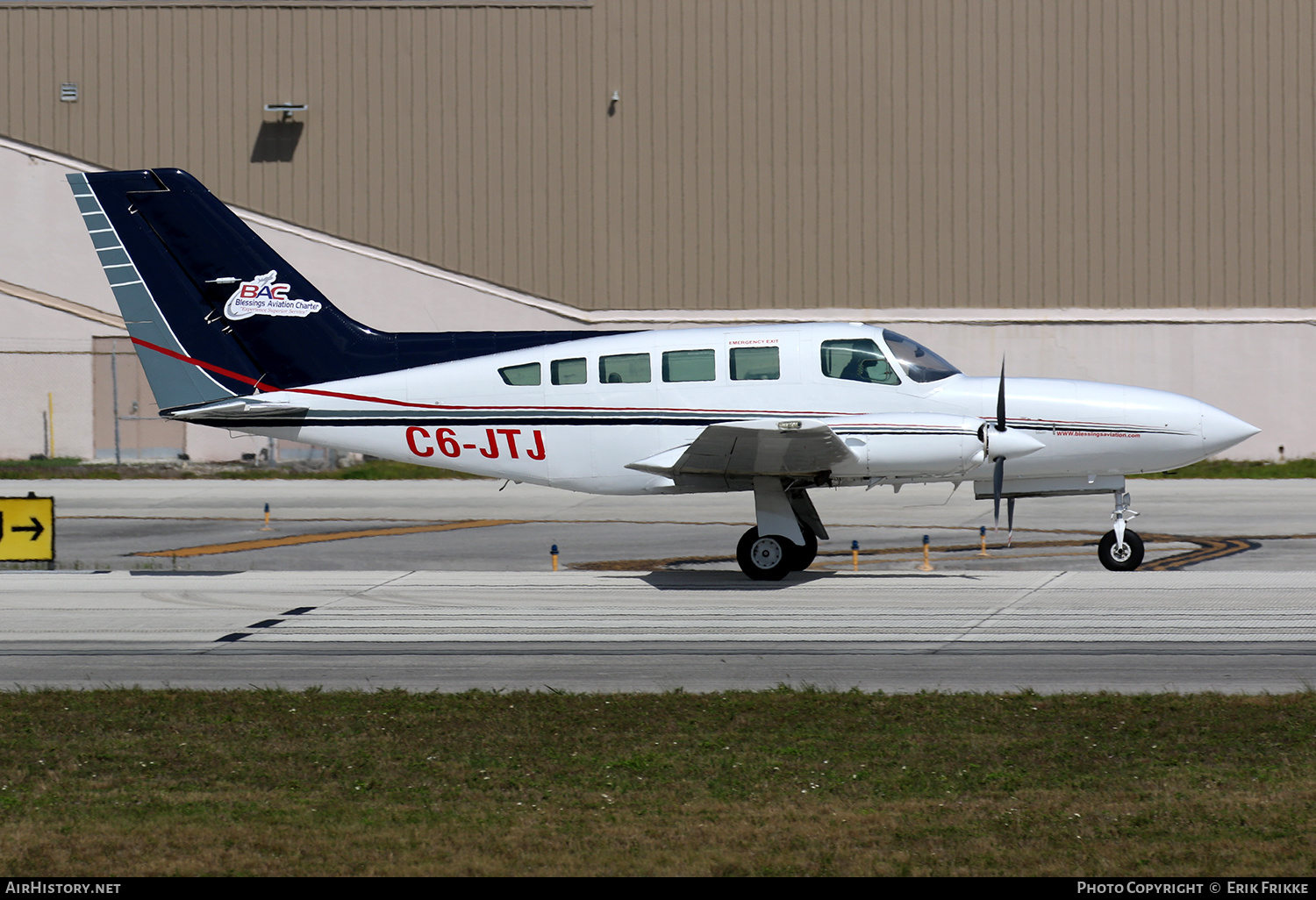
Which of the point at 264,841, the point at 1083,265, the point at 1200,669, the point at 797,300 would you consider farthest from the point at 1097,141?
the point at 264,841

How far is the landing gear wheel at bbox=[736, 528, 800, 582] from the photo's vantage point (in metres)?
16.1

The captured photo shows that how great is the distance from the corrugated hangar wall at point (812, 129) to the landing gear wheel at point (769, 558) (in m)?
22.5

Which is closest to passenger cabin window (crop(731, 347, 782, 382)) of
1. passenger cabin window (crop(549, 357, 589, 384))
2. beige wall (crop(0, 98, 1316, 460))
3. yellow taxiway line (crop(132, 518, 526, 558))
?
passenger cabin window (crop(549, 357, 589, 384))

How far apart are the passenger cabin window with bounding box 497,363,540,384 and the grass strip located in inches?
262

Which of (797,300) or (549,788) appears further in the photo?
(797,300)

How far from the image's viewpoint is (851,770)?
804 cm

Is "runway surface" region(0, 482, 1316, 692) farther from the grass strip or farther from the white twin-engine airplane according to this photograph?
the white twin-engine airplane

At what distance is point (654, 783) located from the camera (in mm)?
7812

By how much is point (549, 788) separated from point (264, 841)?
1.74 metres

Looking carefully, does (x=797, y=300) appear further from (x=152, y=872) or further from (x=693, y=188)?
(x=152, y=872)

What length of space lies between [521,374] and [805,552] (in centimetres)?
429

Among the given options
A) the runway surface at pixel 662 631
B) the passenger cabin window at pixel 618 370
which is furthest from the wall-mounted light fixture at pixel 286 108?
the passenger cabin window at pixel 618 370

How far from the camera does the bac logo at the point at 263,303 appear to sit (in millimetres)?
16516

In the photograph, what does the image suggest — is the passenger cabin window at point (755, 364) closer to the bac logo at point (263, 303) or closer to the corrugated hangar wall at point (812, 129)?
the bac logo at point (263, 303)
